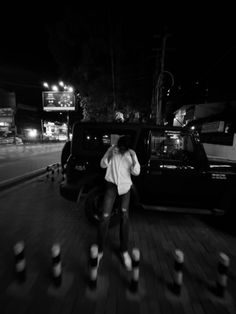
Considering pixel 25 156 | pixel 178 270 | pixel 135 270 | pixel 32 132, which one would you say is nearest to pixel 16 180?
pixel 135 270

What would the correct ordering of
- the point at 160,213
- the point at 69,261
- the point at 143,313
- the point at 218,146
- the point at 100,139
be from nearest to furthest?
the point at 143,313 < the point at 69,261 < the point at 100,139 < the point at 160,213 < the point at 218,146

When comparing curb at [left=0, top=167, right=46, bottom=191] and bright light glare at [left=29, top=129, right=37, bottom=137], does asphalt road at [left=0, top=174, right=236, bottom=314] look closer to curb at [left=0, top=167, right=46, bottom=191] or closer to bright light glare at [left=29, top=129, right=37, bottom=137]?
curb at [left=0, top=167, right=46, bottom=191]

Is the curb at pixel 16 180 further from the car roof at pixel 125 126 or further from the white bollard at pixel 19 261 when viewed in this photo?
the white bollard at pixel 19 261

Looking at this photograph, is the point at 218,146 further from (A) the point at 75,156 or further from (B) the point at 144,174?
(A) the point at 75,156

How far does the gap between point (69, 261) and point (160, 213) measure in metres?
2.68

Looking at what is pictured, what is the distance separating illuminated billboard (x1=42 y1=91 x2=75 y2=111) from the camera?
760 inches

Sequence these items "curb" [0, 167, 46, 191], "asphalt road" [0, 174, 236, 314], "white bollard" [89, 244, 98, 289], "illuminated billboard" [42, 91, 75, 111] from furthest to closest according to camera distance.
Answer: "illuminated billboard" [42, 91, 75, 111] → "curb" [0, 167, 46, 191] → "white bollard" [89, 244, 98, 289] → "asphalt road" [0, 174, 236, 314]

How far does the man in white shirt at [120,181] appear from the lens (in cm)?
288

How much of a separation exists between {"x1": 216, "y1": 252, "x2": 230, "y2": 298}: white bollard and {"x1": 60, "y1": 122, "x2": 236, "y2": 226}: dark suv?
5.06 feet

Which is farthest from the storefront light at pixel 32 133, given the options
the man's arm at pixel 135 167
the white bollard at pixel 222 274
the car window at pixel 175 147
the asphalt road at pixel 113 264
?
the white bollard at pixel 222 274

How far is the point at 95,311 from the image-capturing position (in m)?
2.09

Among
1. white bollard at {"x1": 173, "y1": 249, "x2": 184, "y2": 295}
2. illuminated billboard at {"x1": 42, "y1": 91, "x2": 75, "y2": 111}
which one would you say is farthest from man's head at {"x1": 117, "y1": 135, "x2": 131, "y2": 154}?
illuminated billboard at {"x1": 42, "y1": 91, "x2": 75, "y2": 111}

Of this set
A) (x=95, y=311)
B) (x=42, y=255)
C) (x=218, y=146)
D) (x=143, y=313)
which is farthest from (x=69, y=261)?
(x=218, y=146)

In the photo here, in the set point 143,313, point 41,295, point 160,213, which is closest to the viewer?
point 143,313
